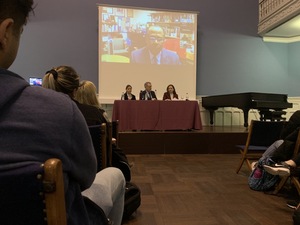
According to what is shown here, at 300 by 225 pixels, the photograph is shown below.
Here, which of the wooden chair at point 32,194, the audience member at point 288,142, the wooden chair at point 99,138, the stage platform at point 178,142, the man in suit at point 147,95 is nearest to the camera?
the wooden chair at point 32,194

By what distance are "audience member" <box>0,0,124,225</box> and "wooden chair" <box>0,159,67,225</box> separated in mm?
24

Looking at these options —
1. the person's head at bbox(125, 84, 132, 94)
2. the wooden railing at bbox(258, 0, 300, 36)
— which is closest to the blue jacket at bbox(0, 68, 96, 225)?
the person's head at bbox(125, 84, 132, 94)

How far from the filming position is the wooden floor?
1.98m

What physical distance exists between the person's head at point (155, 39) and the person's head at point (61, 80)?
17.8 feet

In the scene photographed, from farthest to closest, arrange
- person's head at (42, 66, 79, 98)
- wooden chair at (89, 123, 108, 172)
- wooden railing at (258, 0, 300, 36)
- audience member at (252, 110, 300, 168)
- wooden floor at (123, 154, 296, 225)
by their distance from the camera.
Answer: wooden railing at (258, 0, 300, 36)
audience member at (252, 110, 300, 168)
wooden floor at (123, 154, 296, 225)
person's head at (42, 66, 79, 98)
wooden chair at (89, 123, 108, 172)

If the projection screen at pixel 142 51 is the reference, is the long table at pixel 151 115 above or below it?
below

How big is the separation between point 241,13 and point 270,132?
5.42 m

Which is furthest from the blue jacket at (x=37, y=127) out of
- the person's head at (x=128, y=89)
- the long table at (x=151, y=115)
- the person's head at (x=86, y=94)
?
the person's head at (x=128, y=89)

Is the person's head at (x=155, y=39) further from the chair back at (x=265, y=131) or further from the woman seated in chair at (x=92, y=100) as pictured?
the woman seated in chair at (x=92, y=100)

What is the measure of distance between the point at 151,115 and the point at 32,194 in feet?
16.1

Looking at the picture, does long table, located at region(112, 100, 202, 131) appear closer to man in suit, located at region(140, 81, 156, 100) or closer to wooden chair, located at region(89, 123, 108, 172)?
man in suit, located at region(140, 81, 156, 100)

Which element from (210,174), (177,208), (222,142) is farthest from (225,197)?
(222,142)

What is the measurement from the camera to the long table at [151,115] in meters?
5.34

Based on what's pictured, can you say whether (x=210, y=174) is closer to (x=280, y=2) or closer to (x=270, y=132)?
(x=270, y=132)
